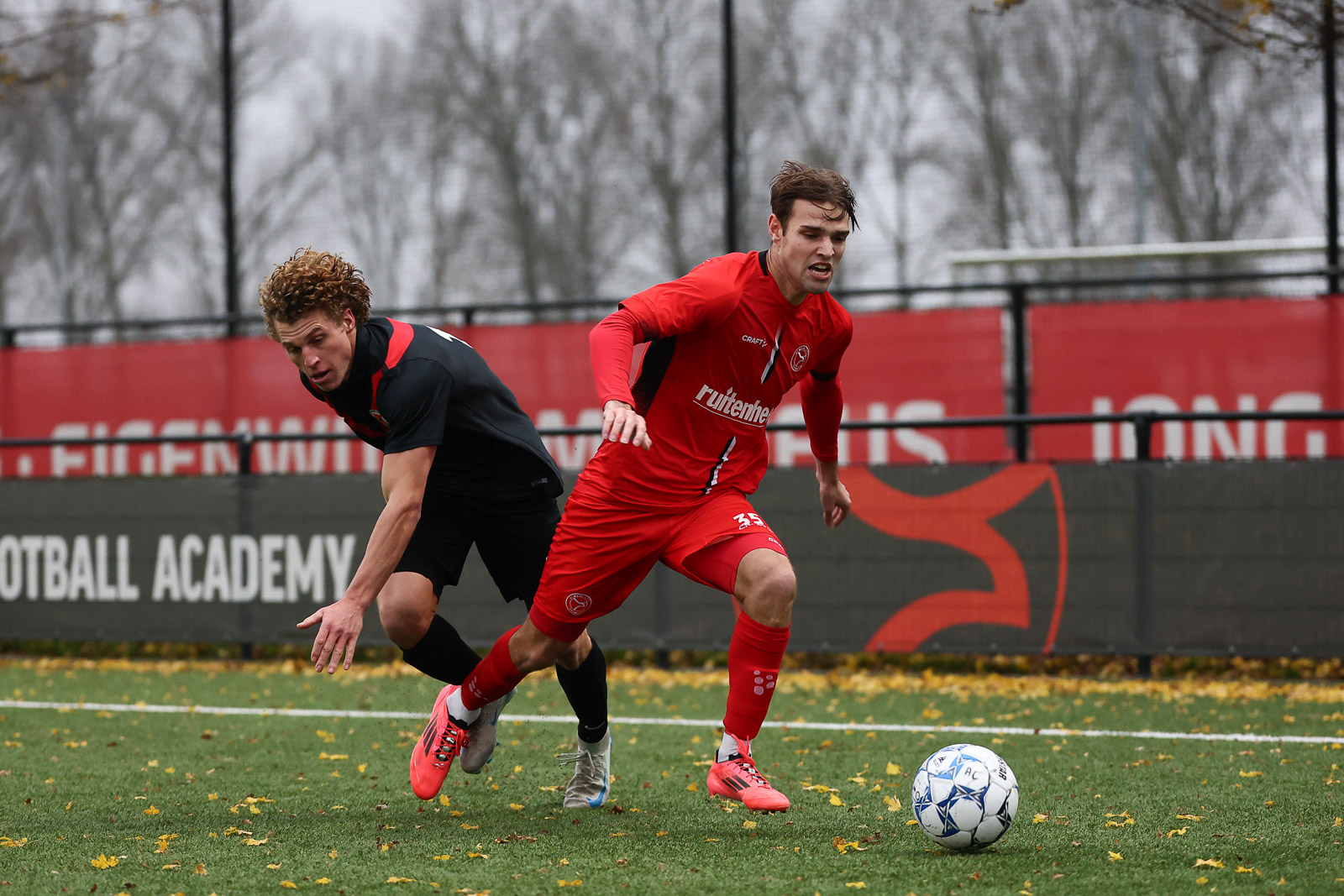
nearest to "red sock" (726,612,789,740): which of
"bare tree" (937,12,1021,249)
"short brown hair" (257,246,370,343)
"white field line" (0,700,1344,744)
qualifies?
"short brown hair" (257,246,370,343)

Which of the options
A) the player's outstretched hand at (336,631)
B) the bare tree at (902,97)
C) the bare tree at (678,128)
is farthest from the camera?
the bare tree at (678,128)

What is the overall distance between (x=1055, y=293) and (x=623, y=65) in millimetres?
4411

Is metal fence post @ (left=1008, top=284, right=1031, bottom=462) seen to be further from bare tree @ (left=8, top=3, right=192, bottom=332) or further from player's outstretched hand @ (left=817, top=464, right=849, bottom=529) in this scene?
bare tree @ (left=8, top=3, right=192, bottom=332)

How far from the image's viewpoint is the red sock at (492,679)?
4695 mm

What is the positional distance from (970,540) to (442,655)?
414 centimetres

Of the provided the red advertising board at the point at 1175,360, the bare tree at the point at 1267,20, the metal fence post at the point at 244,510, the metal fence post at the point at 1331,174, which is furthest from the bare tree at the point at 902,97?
the metal fence post at the point at 244,510

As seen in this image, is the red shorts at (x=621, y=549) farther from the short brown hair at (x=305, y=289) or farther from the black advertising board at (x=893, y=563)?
the black advertising board at (x=893, y=563)

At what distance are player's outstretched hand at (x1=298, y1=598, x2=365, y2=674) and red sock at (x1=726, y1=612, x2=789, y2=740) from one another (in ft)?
4.00

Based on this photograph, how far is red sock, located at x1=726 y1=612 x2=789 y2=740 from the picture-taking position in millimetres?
4434

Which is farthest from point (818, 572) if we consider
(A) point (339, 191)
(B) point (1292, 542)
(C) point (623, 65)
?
(A) point (339, 191)

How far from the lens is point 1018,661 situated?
8453 millimetres

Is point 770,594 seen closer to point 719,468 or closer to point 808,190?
point 719,468

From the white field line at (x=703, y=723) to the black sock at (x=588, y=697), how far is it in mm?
1857

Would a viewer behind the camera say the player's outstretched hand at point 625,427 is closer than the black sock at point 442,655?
Yes
